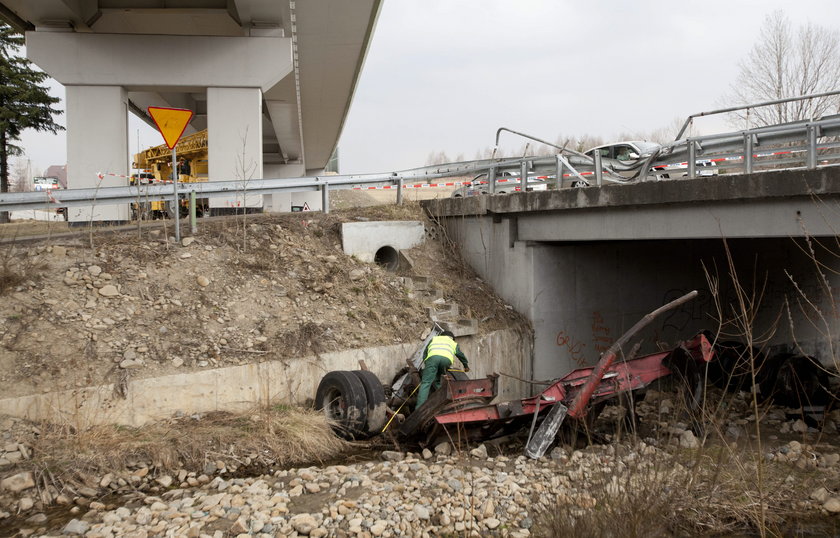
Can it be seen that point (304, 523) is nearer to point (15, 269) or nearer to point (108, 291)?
point (108, 291)

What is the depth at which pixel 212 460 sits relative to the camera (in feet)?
26.9

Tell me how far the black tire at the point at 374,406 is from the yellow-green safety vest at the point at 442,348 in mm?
867

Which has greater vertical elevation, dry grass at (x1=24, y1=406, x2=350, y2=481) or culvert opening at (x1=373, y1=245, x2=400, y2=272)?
culvert opening at (x1=373, y1=245, x2=400, y2=272)

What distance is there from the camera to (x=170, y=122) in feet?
34.8

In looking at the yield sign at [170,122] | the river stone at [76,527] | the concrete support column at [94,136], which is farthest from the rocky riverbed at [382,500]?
the concrete support column at [94,136]

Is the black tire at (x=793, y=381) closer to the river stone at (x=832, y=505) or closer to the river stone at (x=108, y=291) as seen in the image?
the river stone at (x=832, y=505)

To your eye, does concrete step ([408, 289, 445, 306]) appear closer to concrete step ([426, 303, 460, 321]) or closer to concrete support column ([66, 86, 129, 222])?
concrete step ([426, 303, 460, 321])

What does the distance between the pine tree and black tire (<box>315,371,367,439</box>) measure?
24086 millimetres

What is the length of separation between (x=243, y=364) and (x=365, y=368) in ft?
5.87

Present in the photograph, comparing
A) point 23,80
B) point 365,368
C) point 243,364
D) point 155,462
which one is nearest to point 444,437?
point 365,368

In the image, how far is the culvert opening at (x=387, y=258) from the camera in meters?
13.9

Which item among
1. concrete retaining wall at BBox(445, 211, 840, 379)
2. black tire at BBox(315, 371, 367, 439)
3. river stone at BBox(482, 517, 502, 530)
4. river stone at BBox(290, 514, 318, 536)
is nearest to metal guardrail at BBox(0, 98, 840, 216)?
concrete retaining wall at BBox(445, 211, 840, 379)

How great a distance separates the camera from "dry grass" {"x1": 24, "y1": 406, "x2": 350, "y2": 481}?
7629 mm

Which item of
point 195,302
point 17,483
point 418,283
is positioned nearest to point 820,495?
point 418,283
